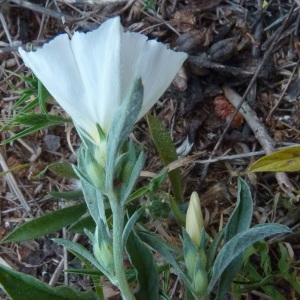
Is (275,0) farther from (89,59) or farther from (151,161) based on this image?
(89,59)

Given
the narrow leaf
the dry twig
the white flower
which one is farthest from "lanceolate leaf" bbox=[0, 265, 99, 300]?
the dry twig

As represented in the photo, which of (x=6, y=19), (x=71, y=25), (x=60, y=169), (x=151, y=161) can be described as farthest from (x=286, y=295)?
(x=6, y=19)

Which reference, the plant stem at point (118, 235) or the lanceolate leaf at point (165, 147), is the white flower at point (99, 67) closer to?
the plant stem at point (118, 235)

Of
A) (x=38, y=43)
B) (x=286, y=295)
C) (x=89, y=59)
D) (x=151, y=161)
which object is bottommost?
(x=286, y=295)

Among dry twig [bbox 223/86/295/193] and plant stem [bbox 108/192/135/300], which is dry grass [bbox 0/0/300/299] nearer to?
dry twig [bbox 223/86/295/193]

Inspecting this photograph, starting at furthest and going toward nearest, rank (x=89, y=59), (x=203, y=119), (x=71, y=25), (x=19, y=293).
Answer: (x=71, y=25), (x=203, y=119), (x=19, y=293), (x=89, y=59)

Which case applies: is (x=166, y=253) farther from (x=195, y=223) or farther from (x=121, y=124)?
(x=121, y=124)
